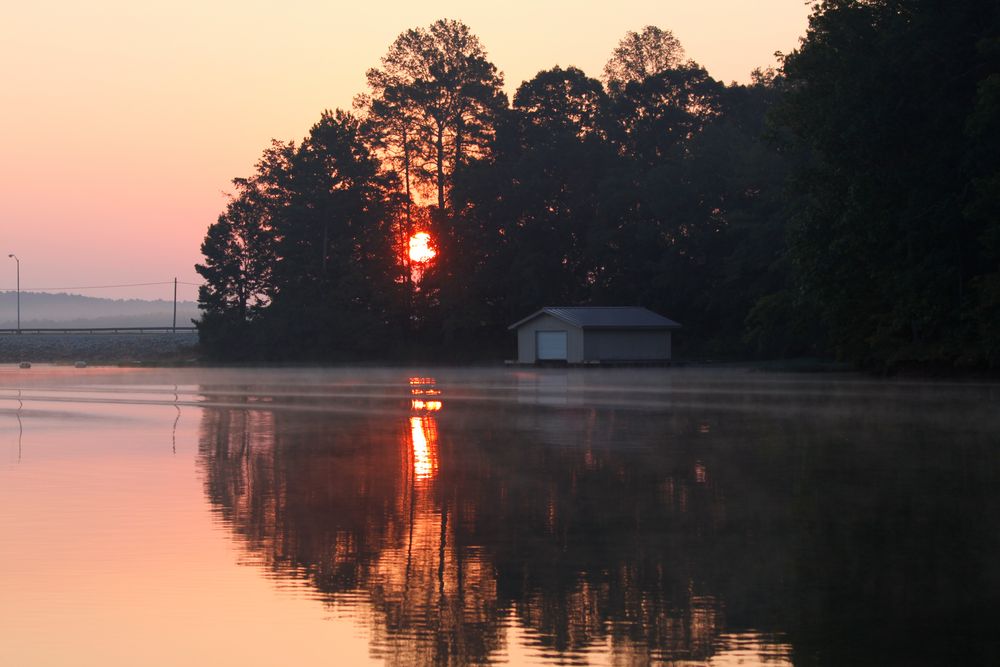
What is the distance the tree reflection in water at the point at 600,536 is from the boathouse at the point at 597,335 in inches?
1916

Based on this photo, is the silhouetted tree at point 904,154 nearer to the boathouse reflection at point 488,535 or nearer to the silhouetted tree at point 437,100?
the boathouse reflection at point 488,535

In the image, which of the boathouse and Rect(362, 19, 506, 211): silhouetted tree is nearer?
the boathouse

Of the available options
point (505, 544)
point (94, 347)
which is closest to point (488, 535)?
point (505, 544)

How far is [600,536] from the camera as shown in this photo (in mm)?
13102

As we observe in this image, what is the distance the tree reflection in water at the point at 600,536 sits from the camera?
9.26 metres

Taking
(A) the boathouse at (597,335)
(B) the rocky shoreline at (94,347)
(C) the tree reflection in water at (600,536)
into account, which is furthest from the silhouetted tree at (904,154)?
(B) the rocky shoreline at (94,347)

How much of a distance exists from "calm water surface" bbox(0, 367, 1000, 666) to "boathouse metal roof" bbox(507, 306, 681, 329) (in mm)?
45985

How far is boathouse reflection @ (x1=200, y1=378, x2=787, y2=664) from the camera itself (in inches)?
368

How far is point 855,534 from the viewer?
13141 mm

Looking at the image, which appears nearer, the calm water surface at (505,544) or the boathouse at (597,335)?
the calm water surface at (505,544)

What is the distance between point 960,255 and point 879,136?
Answer: 198 inches

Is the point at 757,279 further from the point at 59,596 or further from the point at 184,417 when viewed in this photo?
the point at 59,596

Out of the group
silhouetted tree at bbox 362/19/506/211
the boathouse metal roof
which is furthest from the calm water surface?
silhouetted tree at bbox 362/19/506/211

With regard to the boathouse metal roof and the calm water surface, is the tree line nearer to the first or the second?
the boathouse metal roof
